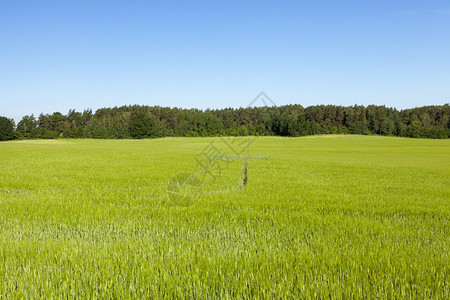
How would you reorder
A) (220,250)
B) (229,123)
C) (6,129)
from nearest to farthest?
(220,250) < (6,129) < (229,123)

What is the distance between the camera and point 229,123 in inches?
5197

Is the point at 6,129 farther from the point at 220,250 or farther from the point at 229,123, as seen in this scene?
the point at 220,250

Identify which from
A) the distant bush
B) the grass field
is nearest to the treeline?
the distant bush

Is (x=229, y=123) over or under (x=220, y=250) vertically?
over

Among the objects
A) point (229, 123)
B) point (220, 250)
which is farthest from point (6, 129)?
point (220, 250)

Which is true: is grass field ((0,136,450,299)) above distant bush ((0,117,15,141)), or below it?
below

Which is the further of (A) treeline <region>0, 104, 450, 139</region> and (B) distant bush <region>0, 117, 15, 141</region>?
(A) treeline <region>0, 104, 450, 139</region>

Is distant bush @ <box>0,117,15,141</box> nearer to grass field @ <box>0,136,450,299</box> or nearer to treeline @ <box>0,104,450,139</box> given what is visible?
treeline @ <box>0,104,450,139</box>

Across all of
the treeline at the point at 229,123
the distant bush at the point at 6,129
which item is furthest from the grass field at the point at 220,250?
the distant bush at the point at 6,129

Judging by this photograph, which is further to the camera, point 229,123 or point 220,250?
point 229,123

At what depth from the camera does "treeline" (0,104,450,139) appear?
108688mm

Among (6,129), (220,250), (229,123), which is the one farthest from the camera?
(229,123)

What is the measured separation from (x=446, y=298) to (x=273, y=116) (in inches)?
200

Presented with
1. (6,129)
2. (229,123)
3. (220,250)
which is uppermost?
(229,123)
